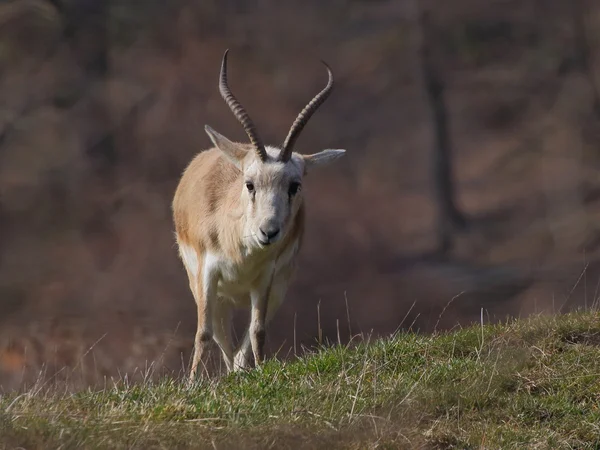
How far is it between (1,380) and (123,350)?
1.66 m

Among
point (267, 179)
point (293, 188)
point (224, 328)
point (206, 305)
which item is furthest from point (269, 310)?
point (267, 179)

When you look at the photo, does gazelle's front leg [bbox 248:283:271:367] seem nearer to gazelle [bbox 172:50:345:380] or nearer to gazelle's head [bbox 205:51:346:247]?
gazelle [bbox 172:50:345:380]

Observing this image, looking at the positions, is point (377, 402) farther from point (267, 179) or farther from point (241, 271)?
point (241, 271)

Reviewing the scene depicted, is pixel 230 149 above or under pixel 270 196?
above

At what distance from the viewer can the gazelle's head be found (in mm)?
7645

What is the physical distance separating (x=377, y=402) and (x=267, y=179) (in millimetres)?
2639

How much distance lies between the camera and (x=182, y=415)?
5137 millimetres

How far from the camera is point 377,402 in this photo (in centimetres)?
568

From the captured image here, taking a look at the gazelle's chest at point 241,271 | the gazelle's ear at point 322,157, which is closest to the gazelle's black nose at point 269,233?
the gazelle's chest at point 241,271

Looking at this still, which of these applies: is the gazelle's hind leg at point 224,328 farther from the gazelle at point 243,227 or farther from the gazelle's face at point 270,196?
the gazelle's face at point 270,196

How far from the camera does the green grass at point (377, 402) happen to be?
15.6 feet

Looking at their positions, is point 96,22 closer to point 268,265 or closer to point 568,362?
point 268,265

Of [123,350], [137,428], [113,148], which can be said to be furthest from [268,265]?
[113,148]

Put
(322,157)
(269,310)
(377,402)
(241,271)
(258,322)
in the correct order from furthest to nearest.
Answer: (269,310), (322,157), (258,322), (241,271), (377,402)
